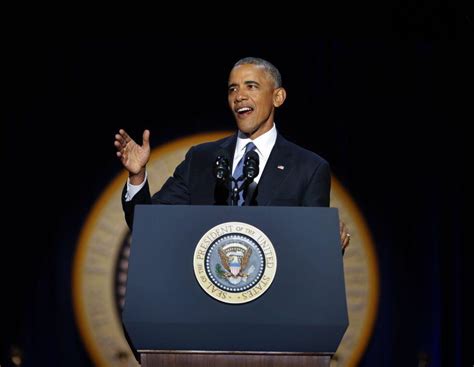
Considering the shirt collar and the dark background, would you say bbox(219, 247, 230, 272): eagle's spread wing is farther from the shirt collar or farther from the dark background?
the dark background

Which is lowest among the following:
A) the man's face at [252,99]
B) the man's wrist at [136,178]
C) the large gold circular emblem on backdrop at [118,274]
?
the large gold circular emblem on backdrop at [118,274]

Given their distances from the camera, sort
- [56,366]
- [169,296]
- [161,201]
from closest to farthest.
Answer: [169,296], [161,201], [56,366]

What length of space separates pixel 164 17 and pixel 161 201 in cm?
220

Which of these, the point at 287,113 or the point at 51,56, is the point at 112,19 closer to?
the point at 51,56

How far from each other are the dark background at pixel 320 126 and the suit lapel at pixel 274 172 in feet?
6.24

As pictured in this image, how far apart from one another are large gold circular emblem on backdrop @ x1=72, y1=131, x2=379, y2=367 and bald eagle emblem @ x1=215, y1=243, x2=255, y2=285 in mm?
2724

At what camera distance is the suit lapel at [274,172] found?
107 inches

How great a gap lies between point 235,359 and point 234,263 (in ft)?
0.82

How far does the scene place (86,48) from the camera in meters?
4.82

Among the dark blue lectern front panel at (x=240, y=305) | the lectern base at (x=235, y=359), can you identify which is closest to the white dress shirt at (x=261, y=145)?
the dark blue lectern front panel at (x=240, y=305)

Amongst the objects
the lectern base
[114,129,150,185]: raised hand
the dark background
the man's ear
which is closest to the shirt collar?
the man's ear

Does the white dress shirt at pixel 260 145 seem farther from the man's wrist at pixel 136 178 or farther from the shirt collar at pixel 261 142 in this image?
the man's wrist at pixel 136 178

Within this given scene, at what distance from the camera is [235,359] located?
2088 mm

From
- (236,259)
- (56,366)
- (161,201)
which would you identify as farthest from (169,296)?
(56,366)
